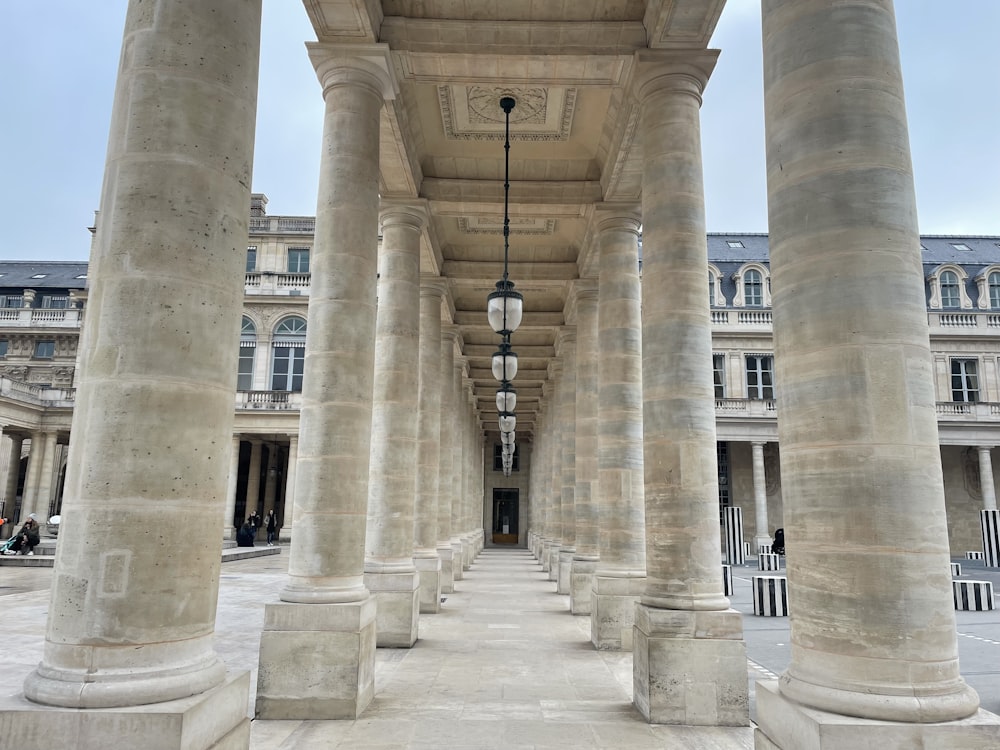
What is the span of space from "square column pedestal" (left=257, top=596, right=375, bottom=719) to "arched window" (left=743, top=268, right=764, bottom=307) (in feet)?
134

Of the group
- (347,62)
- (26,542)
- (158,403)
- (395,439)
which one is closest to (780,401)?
(158,403)

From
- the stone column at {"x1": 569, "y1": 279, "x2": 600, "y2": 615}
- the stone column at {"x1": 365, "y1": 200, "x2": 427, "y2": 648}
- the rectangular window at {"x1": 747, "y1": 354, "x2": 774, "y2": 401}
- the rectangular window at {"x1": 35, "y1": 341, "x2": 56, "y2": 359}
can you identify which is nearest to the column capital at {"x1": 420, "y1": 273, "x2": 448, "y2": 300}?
the stone column at {"x1": 569, "y1": 279, "x2": 600, "y2": 615}

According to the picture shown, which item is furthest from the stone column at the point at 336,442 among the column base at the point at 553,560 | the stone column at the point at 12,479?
the stone column at the point at 12,479

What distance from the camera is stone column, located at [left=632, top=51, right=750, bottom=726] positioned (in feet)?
24.9

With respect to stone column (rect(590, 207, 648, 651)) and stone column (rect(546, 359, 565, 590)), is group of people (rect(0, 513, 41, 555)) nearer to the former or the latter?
stone column (rect(546, 359, 565, 590))

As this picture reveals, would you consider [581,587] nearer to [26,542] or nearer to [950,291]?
[26,542]

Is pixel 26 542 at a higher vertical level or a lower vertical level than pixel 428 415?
lower

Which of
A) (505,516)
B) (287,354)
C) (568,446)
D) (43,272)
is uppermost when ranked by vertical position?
(43,272)

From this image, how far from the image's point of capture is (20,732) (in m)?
3.52

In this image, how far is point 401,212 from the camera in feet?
44.6

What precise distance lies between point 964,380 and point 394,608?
42.2 meters

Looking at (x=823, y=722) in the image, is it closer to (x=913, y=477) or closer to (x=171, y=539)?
(x=913, y=477)

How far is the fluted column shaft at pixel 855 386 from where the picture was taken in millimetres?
3945

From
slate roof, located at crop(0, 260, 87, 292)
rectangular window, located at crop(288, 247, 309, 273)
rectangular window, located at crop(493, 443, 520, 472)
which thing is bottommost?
rectangular window, located at crop(493, 443, 520, 472)
